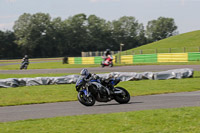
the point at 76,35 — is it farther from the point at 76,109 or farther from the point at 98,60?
the point at 76,109

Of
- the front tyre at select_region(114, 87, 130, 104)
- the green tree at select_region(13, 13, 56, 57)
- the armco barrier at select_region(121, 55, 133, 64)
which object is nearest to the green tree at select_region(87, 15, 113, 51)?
the green tree at select_region(13, 13, 56, 57)

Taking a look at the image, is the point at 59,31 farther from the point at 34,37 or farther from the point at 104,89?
the point at 104,89

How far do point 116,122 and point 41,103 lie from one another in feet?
17.0

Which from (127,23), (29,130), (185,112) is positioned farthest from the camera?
(127,23)

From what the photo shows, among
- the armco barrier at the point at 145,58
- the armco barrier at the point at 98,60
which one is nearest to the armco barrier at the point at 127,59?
the armco barrier at the point at 145,58

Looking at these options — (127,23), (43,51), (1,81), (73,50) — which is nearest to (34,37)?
(43,51)

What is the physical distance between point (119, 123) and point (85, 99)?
3.57m

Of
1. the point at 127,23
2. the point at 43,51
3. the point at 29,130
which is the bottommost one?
the point at 29,130

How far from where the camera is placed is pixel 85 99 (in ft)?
37.8

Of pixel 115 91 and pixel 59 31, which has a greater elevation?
pixel 59 31

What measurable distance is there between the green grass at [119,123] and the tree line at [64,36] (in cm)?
8896

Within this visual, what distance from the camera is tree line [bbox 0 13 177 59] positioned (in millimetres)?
101000

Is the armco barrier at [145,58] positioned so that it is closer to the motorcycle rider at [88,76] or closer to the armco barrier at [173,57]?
the armco barrier at [173,57]

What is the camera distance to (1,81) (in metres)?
18.0
